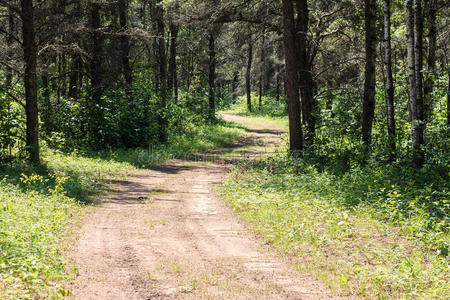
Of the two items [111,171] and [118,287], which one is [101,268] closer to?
[118,287]

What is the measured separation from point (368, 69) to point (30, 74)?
10.6m

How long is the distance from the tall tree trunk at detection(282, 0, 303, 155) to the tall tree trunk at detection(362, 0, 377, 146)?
2.49 metres

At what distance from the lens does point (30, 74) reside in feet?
43.6

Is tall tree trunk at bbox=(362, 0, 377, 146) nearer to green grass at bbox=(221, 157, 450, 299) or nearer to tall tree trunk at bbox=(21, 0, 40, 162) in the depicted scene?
green grass at bbox=(221, 157, 450, 299)

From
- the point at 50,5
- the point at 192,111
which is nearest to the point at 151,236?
the point at 50,5

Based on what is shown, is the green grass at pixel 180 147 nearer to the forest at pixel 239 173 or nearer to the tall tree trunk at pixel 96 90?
the forest at pixel 239 173

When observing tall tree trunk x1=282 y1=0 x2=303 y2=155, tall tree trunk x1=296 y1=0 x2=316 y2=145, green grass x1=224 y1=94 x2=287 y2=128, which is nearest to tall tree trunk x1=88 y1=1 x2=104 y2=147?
tall tree trunk x1=282 y1=0 x2=303 y2=155

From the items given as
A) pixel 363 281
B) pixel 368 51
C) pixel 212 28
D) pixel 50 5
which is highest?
pixel 50 5

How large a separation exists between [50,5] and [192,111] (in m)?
12.3

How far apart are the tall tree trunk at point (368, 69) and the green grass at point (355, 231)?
2408 millimetres

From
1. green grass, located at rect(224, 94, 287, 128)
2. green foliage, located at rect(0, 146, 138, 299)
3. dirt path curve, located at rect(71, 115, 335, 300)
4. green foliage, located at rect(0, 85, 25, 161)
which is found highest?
green grass, located at rect(224, 94, 287, 128)

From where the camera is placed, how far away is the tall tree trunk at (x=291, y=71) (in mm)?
14516

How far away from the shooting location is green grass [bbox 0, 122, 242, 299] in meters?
4.92

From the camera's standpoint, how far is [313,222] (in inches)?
305
